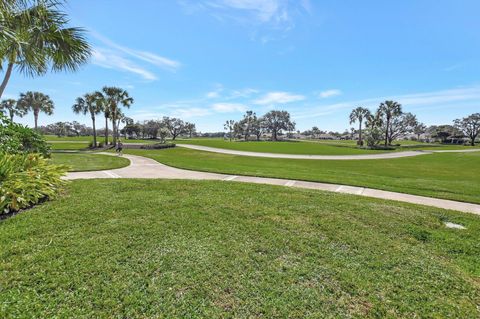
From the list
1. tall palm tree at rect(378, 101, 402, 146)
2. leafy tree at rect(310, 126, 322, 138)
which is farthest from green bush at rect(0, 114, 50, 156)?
leafy tree at rect(310, 126, 322, 138)

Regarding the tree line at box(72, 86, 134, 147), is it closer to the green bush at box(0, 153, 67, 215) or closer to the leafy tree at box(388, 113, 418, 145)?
the green bush at box(0, 153, 67, 215)

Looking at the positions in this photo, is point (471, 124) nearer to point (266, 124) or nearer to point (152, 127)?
point (266, 124)

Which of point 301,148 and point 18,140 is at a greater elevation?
point 18,140

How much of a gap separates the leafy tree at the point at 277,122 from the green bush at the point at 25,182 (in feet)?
344

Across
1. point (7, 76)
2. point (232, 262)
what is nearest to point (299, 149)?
point (7, 76)

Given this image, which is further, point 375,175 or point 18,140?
point 375,175

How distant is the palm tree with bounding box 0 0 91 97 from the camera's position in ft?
17.4

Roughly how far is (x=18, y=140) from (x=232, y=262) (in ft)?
26.5

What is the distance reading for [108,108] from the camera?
117 feet

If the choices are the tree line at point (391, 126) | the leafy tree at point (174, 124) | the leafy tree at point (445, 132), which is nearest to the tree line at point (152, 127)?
the leafy tree at point (174, 124)

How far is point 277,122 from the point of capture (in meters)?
111

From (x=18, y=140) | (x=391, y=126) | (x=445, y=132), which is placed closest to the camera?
(x=18, y=140)

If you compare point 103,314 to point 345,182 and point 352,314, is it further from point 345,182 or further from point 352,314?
point 345,182

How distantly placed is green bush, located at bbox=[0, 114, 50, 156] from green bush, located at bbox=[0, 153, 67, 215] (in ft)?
2.35
